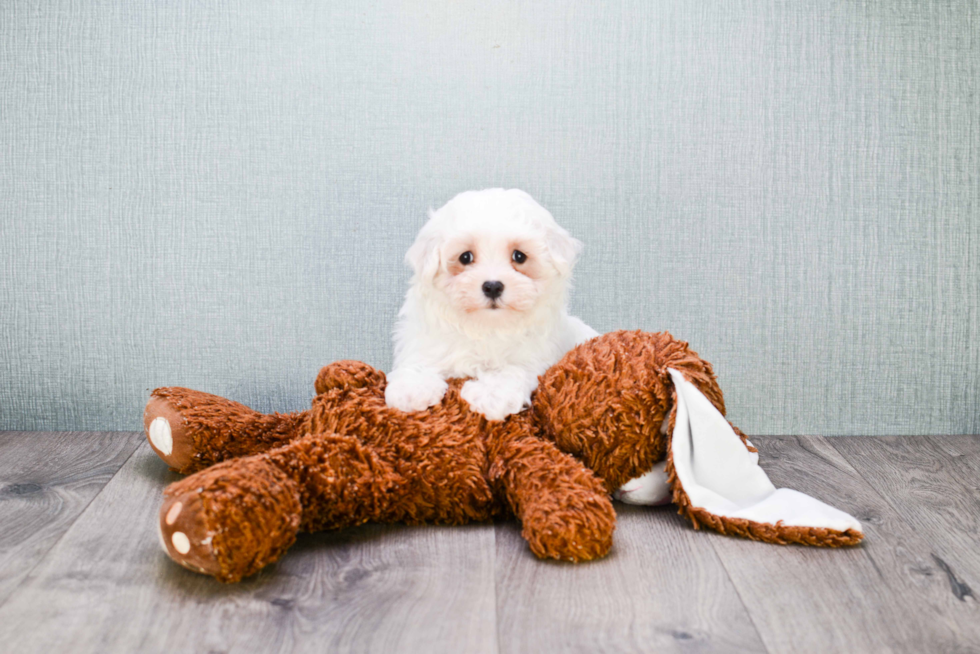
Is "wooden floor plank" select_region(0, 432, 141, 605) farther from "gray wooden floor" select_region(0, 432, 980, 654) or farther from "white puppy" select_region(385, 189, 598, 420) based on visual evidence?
"white puppy" select_region(385, 189, 598, 420)

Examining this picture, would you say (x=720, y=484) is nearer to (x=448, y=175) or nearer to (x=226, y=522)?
(x=226, y=522)

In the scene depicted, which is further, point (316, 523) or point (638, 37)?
point (638, 37)

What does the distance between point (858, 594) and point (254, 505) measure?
0.88 meters

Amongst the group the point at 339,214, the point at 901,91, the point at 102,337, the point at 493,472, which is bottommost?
the point at 493,472

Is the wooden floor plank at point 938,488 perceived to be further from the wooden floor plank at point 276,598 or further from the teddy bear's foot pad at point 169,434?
the teddy bear's foot pad at point 169,434

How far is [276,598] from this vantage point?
1.16m

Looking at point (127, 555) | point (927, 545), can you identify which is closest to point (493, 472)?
point (127, 555)

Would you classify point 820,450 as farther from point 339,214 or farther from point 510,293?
point 339,214

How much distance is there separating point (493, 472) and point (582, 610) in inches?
14.0

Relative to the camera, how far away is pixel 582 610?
44.7 inches

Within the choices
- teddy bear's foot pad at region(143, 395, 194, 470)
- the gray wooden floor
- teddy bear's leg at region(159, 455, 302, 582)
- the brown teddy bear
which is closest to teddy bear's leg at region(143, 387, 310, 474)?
teddy bear's foot pad at region(143, 395, 194, 470)

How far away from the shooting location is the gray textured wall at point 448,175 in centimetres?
194

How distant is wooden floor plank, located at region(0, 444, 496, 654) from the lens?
3.45 feet

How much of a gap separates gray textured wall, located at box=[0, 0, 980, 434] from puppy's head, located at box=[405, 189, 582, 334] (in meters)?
0.48
